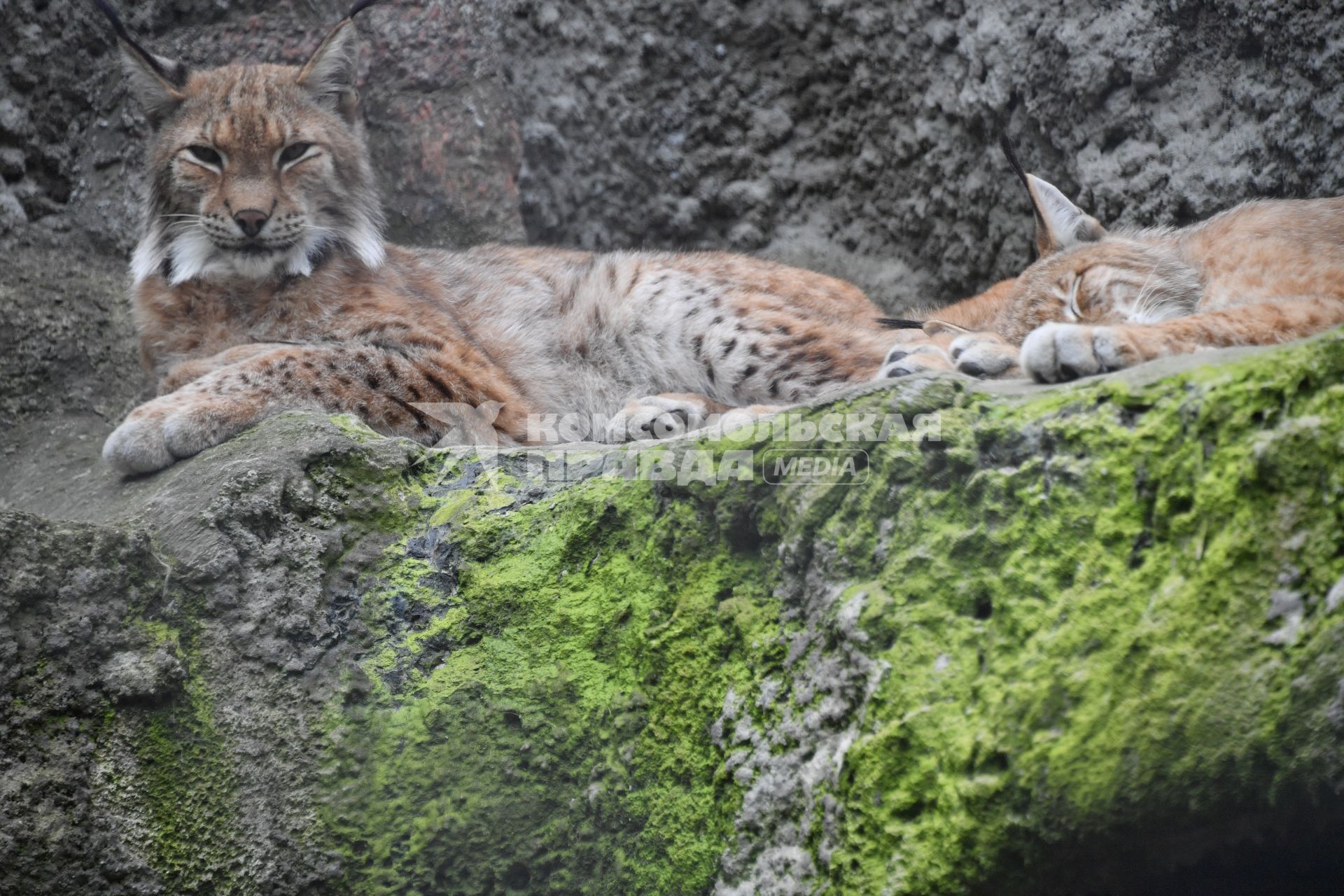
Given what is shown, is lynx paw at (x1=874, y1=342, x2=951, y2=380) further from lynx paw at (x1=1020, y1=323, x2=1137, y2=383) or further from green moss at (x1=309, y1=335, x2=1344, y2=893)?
green moss at (x1=309, y1=335, x2=1344, y2=893)

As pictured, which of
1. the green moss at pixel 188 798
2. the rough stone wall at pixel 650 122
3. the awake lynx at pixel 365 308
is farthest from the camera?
the rough stone wall at pixel 650 122

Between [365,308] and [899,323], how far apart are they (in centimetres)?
161

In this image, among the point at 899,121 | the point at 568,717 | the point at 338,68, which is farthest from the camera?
the point at 899,121

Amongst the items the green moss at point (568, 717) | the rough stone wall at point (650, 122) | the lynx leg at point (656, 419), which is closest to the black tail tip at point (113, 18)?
the rough stone wall at point (650, 122)

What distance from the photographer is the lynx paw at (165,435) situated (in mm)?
2832

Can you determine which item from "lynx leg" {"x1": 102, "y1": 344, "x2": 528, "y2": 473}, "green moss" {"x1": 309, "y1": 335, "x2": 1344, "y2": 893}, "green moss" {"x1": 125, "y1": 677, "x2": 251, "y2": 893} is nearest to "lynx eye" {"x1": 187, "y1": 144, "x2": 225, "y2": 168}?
"lynx leg" {"x1": 102, "y1": 344, "x2": 528, "y2": 473}

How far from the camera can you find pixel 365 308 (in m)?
3.57

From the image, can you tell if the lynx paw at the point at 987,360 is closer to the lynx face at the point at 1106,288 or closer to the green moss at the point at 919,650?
the lynx face at the point at 1106,288

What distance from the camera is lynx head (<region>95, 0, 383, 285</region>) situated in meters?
3.48

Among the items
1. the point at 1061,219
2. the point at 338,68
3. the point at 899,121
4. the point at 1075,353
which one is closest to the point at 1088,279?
the point at 1061,219

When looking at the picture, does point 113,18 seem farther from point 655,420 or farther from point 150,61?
point 655,420

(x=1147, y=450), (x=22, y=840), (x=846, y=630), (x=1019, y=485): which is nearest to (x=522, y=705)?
(x=846, y=630)

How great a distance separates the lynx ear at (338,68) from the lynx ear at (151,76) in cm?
38

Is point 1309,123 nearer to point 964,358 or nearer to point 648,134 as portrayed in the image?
point 964,358
